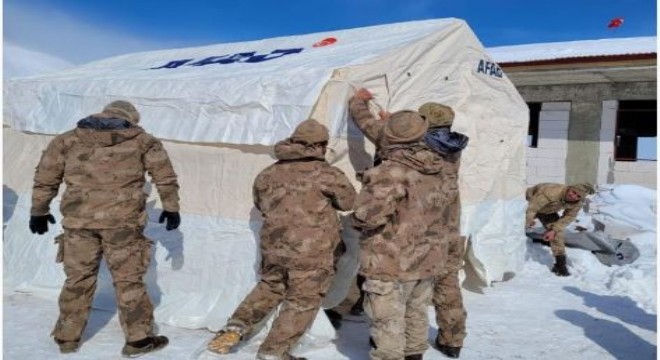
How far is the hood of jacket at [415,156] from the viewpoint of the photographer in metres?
3.29

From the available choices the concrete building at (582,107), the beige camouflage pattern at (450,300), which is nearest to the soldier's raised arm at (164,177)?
the beige camouflage pattern at (450,300)

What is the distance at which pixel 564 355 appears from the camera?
4000 millimetres

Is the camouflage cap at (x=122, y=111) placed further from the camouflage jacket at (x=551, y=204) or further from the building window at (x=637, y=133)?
the building window at (x=637, y=133)

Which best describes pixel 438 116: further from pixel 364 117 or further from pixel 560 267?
pixel 560 267

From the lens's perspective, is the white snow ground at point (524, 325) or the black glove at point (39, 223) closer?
the black glove at point (39, 223)

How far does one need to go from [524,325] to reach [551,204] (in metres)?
2.68

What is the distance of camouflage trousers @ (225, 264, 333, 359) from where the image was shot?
356 cm

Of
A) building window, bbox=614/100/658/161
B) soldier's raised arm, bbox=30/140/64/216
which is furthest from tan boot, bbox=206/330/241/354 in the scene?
building window, bbox=614/100/658/161

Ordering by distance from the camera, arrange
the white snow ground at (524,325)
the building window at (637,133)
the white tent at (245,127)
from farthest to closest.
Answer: the building window at (637,133) → the white tent at (245,127) → the white snow ground at (524,325)

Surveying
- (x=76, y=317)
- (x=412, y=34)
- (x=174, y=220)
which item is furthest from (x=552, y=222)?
(x=76, y=317)

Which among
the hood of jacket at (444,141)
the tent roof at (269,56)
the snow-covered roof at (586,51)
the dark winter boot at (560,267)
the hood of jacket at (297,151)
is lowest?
the dark winter boot at (560,267)

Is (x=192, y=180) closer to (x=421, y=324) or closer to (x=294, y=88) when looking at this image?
(x=294, y=88)

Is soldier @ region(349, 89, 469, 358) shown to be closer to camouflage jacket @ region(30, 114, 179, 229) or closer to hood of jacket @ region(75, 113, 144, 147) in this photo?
camouflage jacket @ region(30, 114, 179, 229)

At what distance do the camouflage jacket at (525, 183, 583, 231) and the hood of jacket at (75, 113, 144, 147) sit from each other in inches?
189
